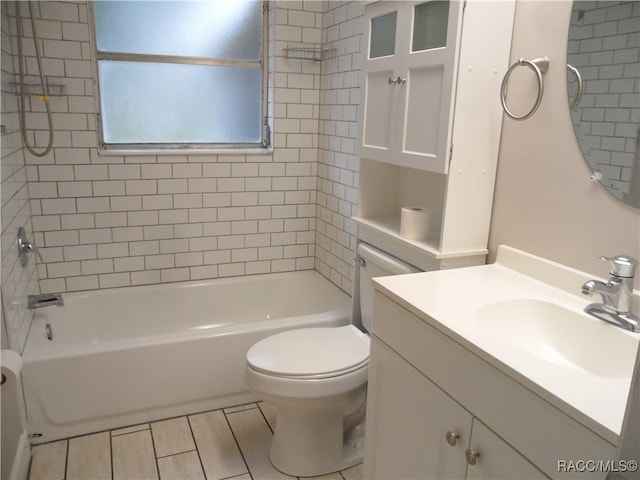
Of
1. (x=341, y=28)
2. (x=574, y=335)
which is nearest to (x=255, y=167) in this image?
(x=341, y=28)

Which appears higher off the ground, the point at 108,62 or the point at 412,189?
the point at 108,62

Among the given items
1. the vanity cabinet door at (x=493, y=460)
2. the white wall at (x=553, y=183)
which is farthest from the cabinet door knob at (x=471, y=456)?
the white wall at (x=553, y=183)

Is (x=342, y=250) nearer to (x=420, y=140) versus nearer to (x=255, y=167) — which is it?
(x=255, y=167)

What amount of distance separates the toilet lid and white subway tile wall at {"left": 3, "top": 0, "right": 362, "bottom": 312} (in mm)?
713

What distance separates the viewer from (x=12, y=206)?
2.20 m

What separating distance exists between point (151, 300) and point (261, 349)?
1182 mm

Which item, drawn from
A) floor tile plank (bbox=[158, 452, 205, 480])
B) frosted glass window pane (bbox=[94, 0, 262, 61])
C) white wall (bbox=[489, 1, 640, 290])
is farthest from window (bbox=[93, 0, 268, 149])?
white wall (bbox=[489, 1, 640, 290])

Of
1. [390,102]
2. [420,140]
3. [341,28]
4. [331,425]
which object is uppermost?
[341,28]

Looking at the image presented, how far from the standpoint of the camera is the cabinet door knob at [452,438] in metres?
1.23

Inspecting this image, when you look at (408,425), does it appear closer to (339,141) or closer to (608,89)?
(608,89)

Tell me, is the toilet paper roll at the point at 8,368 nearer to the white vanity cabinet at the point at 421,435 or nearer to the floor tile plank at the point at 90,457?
the floor tile plank at the point at 90,457

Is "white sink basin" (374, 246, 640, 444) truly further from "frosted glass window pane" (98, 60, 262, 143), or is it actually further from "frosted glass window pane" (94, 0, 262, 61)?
"frosted glass window pane" (94, 0, 262, 61)

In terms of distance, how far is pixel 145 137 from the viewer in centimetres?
287

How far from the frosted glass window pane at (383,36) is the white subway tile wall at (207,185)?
52 cm
